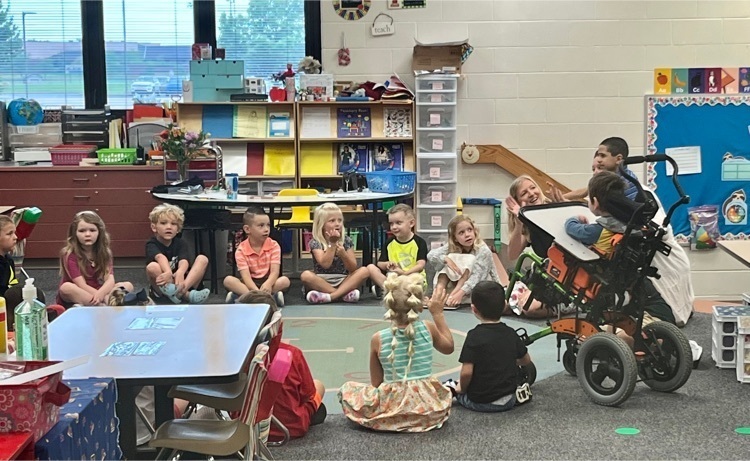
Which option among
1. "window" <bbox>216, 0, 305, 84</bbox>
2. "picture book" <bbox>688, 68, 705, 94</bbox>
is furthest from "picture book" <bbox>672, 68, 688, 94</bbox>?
"window" <bbox>216, 0, 305, 84</bbox>

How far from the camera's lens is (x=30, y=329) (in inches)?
106

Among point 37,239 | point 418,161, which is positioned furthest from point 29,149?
point 418,161

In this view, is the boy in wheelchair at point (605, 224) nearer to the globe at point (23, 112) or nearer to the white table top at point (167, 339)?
the white table top at point (167, 339)

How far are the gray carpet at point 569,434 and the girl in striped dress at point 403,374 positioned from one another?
58 mm

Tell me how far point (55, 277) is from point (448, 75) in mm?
3732

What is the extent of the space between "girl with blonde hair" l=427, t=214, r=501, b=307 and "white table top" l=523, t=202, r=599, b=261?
1.41 m

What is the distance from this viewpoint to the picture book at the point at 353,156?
27.6 ft

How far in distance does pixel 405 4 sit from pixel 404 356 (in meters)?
5.38

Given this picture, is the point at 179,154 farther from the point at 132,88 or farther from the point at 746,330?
the point at 746,330

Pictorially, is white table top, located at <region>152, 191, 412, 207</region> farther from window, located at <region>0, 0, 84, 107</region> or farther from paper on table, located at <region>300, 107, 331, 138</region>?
window, located at <region>0, 0, 84, 107</region>

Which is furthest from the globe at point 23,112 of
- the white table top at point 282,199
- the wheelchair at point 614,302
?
the wheelchair at point 614,302

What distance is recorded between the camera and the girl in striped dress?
3.88 meters

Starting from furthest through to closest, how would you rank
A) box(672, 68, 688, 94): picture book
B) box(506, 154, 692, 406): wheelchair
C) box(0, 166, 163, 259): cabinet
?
box(672, 68, 688, 94): picture book < box(0, 166, 163, 259): cabinet < box(506, 154, 692, 406): wheelchair

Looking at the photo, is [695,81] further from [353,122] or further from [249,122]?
[249,122]
